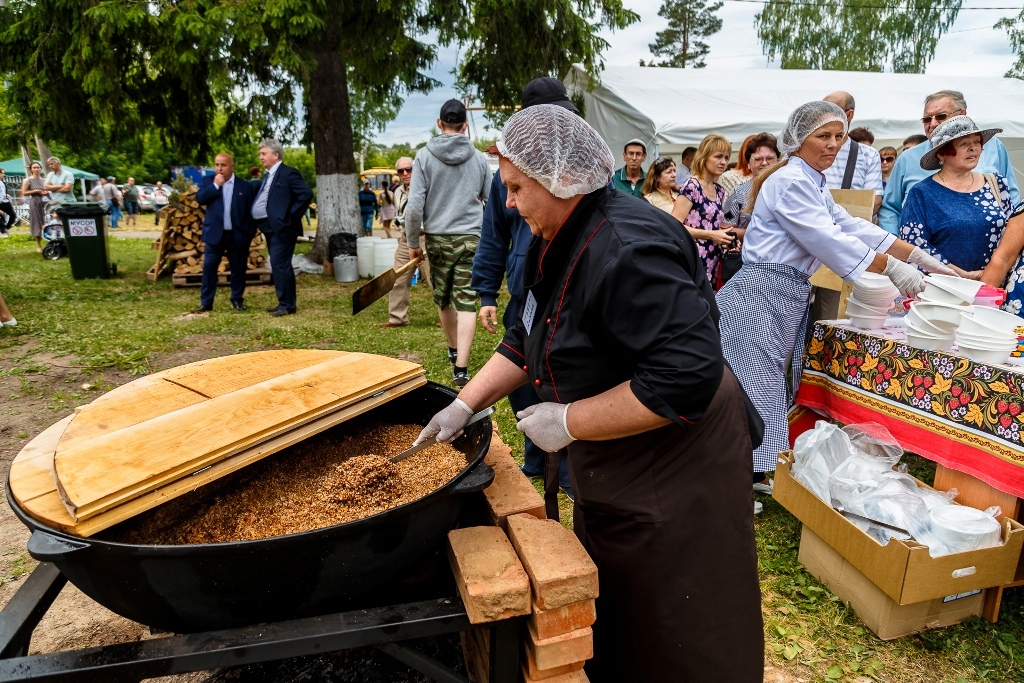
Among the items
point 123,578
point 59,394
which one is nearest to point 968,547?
point 123,578

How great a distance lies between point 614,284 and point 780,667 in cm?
183

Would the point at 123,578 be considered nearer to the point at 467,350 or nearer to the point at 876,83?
the point at 467,350

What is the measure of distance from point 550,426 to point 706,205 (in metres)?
3.83

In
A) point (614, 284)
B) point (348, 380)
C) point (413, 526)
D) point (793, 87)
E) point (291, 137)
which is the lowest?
point (413, 526)

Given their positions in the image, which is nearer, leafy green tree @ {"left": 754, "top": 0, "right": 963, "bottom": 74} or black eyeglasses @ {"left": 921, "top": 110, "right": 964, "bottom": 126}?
black eyeglasses @ {"left": 921, "top": 110, "right": 964, "bottom": 126}

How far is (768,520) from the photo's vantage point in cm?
338

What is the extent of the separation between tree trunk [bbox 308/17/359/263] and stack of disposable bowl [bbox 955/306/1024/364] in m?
9.53

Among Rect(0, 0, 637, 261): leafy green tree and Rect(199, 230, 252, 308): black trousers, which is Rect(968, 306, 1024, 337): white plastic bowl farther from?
Rect(0, 0, 637, 261): leafy green tree

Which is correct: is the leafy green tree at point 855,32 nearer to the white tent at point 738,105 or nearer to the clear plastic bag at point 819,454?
the white tent at point 738,105

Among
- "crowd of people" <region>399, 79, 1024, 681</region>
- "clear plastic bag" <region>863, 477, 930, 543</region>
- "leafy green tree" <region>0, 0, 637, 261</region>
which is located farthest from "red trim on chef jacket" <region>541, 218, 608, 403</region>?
"leafy green tree" <region>0, 0, 637, 261</region>

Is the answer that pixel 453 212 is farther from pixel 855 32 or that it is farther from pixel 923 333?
pixel 855 32

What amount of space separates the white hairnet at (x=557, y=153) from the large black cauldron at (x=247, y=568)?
75cm

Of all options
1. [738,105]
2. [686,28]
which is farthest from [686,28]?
[738,105]

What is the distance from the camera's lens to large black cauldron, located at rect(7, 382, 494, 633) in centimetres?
134
